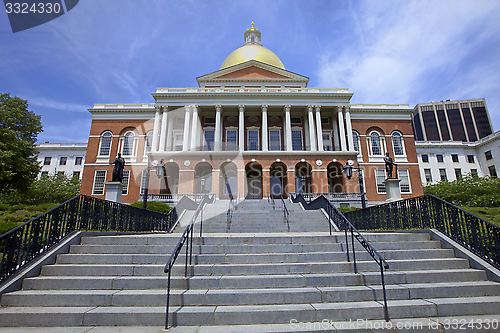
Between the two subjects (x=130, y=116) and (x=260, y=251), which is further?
(x=130, y=116)

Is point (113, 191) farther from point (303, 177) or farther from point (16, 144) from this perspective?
point (303, 177)

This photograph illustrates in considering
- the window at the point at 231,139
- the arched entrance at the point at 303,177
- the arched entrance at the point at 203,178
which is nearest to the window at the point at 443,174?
the arched entrance at the point at 303,177

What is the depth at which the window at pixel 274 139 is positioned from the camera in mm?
36438

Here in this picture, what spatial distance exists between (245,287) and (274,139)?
32102 millimetres

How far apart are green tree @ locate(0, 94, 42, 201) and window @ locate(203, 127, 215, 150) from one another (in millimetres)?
18196

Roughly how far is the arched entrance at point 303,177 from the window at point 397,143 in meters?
13.4

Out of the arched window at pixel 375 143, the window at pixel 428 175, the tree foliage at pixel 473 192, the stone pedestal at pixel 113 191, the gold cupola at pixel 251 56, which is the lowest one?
the stone pedestal at pixel 113 191

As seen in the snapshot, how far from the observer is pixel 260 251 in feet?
22.9

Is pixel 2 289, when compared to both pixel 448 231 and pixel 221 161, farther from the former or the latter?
pixel 221 161

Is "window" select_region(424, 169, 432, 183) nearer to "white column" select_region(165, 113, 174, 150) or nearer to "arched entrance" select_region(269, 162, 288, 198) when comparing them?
"arched entrance" select_region(269, 162, 288, 198)

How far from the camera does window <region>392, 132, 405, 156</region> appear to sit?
36.7m

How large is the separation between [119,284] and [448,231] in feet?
29.6

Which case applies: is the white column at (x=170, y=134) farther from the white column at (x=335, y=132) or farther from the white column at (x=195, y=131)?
the white column at (x=335, y=132)

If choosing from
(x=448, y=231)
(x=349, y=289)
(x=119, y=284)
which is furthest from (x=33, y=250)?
(x=448, y=231)
